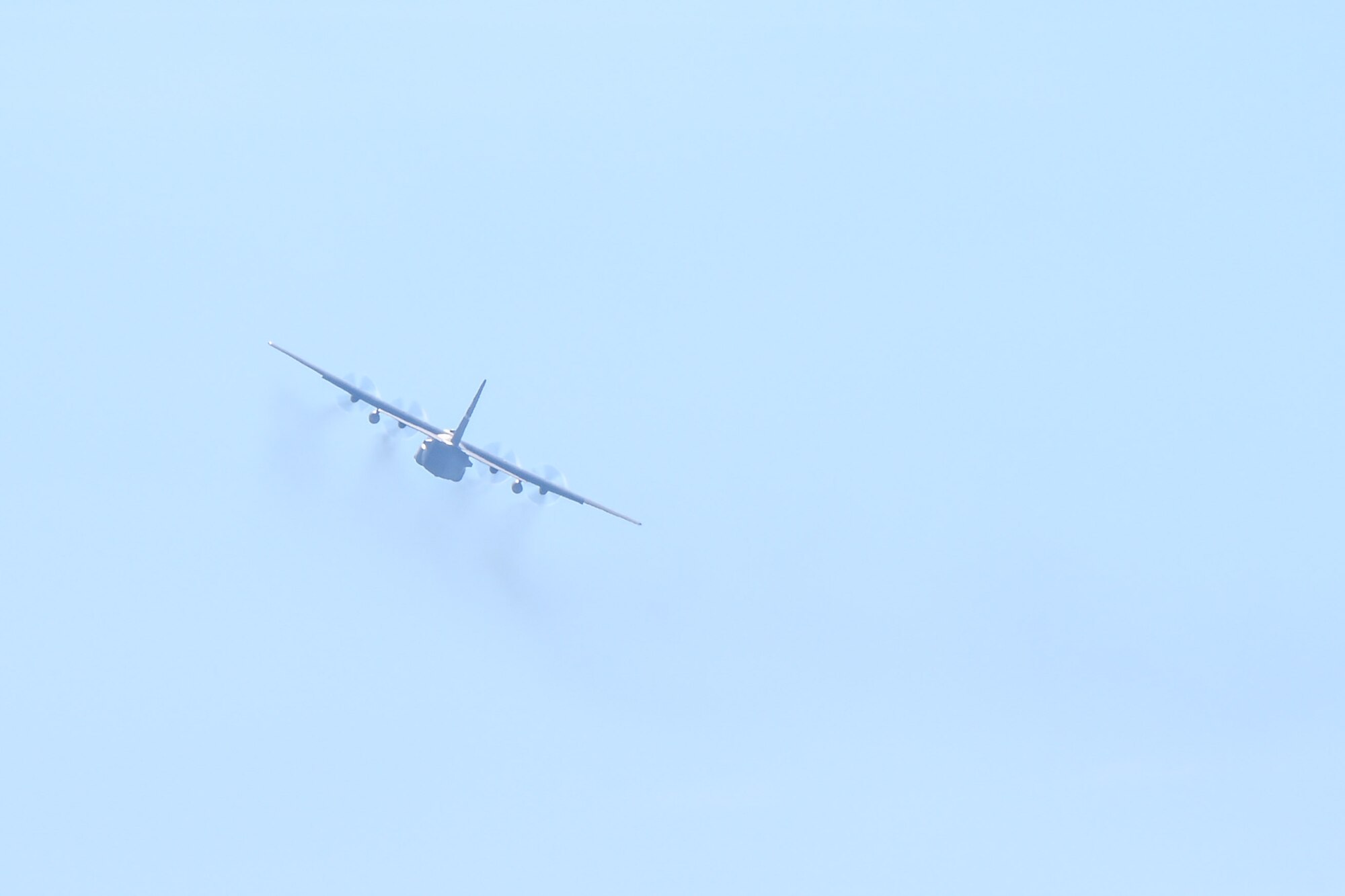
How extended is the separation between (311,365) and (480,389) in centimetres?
1177

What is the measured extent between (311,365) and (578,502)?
1856 cm

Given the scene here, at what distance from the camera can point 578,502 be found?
86875mm

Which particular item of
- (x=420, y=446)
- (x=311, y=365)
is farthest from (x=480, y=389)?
(x=311, y=365)

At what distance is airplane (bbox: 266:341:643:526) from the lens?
8225cm

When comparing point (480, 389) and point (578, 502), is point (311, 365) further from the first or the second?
point (578, 502)

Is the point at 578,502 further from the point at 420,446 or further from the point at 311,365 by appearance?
the point at 311,365

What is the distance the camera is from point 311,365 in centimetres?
8556

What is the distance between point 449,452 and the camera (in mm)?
82062

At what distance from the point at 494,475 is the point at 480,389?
23.1 ft

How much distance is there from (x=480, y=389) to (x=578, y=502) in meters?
10.2

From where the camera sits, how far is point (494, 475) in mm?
86438

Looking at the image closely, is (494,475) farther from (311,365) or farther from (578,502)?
(311,365)

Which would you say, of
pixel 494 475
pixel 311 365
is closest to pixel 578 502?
pixel 494 475

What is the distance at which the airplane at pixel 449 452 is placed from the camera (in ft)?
270
